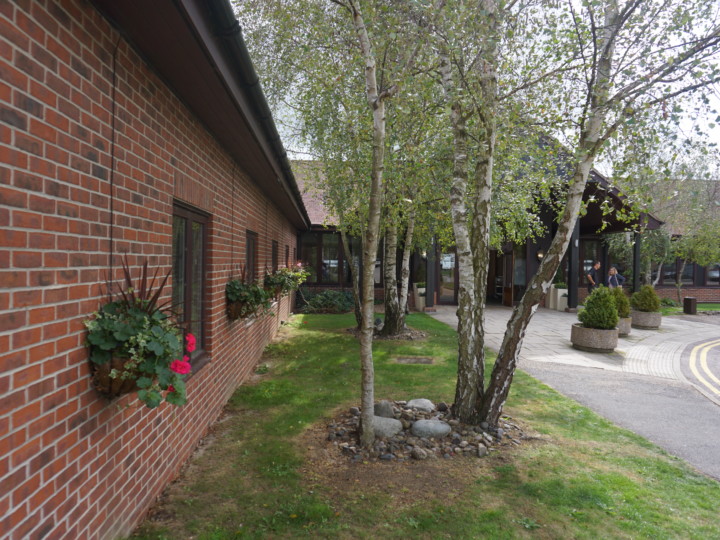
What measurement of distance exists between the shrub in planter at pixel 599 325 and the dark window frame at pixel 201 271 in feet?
25.7

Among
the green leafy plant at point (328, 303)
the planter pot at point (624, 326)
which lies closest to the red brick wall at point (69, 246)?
the planter pot at point (624, 326)

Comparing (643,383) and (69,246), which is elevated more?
(69,246)

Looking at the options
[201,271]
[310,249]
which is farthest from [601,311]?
[310,249]

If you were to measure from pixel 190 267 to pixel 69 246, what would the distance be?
2160mm

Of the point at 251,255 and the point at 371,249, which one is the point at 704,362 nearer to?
the point at 371,249

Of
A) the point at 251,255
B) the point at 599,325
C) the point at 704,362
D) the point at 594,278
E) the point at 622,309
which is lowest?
the point at 704,362

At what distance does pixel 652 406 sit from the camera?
578 cm

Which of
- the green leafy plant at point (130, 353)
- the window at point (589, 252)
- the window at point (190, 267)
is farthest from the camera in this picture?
the window at point (589, 252)

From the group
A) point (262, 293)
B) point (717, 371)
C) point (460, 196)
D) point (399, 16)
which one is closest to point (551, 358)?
point (717, 371)

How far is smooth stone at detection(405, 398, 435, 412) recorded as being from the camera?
518cm

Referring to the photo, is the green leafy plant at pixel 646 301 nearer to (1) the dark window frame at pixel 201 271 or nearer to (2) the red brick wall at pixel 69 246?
(1) the dark window frame at pixel 201 271

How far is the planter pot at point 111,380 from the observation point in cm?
214

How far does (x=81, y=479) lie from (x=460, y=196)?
13.2ft

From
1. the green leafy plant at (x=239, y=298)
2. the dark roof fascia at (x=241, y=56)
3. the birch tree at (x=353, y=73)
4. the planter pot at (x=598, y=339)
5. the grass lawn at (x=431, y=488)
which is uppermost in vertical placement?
the birch tree at (x=353, y=73)
